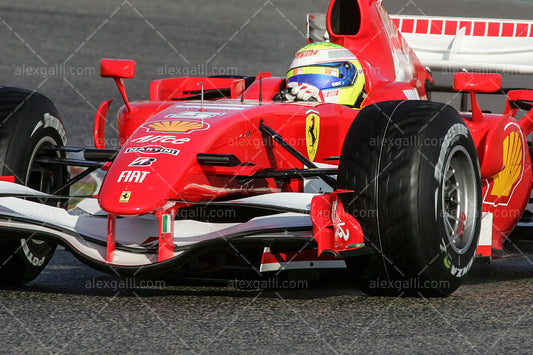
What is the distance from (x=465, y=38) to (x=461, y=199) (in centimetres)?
378

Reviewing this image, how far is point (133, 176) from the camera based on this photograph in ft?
14.5

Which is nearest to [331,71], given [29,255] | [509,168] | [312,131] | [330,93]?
[330,93]

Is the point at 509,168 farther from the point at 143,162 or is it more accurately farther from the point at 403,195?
the point at 143,162

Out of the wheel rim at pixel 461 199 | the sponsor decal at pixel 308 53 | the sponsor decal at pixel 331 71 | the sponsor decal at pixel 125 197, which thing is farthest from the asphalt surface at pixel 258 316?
the sponsor decal at pixel 308 53

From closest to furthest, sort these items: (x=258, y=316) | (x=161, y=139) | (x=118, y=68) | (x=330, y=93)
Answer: (x=258, y=316)
(x=161, y=139)
(x=118, y=68)
(x=330, y=93)

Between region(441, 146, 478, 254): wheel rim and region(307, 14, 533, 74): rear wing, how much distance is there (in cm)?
328

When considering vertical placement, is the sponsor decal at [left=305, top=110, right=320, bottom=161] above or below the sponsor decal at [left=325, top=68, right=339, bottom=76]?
below

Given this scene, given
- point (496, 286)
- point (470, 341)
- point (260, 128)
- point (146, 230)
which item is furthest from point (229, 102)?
point (470, 341)

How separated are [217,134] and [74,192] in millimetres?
3735

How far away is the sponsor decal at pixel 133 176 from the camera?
4400 mm

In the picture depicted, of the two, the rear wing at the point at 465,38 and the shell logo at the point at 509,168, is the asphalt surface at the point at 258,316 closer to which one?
the shell logo at the point at 509,168


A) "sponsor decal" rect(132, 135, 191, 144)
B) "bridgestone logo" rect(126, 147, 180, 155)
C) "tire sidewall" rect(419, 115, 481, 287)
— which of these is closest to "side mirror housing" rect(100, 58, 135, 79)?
"sponsor decal" rect(132, 135, 191, 144)

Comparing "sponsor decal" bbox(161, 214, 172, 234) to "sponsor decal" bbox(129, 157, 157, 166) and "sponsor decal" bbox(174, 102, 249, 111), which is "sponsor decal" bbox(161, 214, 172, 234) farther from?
"sponsor decal" bbox(174, 102, 249, 111)

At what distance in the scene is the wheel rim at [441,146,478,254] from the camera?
4797 millimetres
